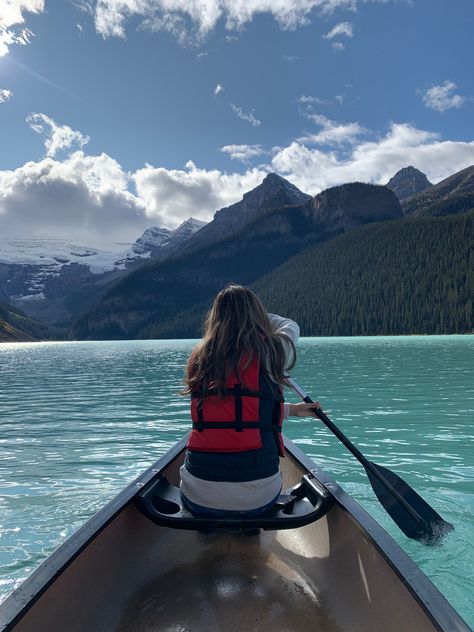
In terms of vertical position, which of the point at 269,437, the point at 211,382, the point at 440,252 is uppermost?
the point at 440,252

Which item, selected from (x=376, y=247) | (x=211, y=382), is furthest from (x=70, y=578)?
(x=376, y=247)

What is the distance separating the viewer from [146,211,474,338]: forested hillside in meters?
138

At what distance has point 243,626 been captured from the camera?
3590mm

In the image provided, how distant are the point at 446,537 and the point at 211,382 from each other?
4259 mm

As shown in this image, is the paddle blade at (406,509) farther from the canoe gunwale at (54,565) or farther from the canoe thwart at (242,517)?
the canoe gunwale at (54,565)

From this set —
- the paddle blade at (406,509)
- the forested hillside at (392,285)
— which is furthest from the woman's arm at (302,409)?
the forested hillside at (392,285)

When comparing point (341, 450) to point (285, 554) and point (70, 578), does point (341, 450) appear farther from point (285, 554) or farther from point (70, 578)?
point (70, 578)

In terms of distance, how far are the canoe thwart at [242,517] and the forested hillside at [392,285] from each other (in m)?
135

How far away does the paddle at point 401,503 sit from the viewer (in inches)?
220

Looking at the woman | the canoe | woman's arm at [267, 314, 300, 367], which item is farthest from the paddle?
the woman

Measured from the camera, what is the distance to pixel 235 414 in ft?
12.8

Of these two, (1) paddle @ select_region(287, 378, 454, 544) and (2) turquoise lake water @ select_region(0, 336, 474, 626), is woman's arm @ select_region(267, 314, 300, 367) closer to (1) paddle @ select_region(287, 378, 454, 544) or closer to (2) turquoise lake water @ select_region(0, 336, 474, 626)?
(1) paddle @ select_region(287, 378, 454, 544)

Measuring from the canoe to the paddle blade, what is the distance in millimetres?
1161

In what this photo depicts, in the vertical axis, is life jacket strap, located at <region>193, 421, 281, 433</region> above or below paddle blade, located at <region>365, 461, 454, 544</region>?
above
